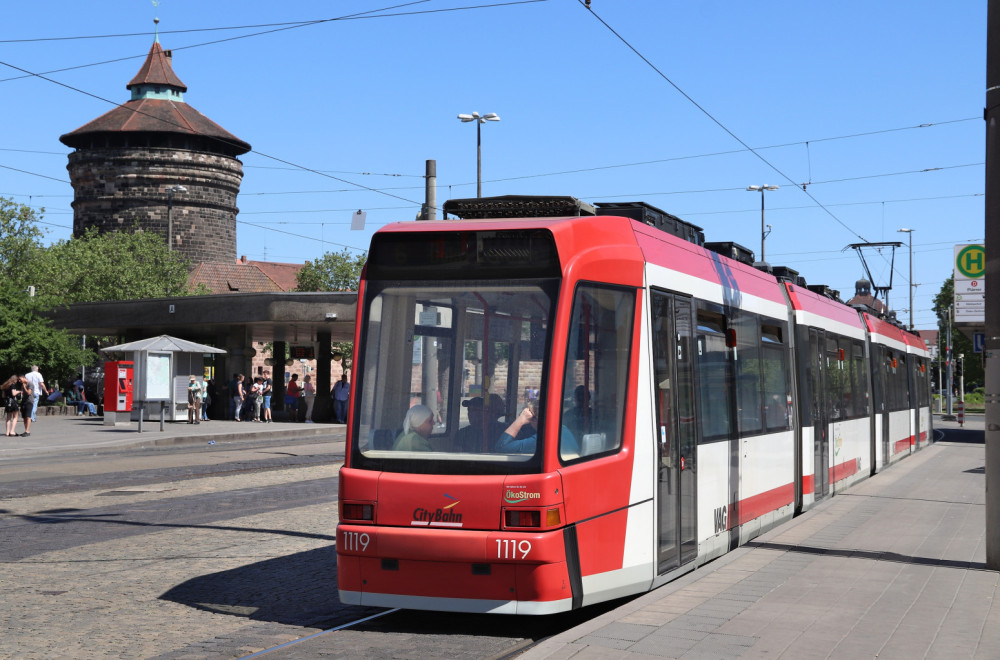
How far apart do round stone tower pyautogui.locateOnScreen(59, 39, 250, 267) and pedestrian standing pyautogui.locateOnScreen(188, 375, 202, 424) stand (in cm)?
5319

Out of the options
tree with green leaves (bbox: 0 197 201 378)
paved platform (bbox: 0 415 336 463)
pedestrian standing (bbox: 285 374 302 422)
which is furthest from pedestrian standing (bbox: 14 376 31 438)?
tree with green leaves (bbox: 0 197 201 378)

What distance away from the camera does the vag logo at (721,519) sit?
9.91 metres

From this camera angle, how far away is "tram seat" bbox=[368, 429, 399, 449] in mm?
7516

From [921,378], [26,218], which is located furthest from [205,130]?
[921,378]

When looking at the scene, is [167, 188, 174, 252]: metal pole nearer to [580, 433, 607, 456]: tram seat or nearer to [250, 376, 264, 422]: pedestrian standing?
[250, 376, 264, 422]: pedestrian standing

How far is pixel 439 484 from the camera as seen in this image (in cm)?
721

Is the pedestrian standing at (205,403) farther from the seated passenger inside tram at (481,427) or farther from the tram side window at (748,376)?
the seated passenger inside tram at (481,427)

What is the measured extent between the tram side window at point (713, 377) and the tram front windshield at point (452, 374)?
8.23ft

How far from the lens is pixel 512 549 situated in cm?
703

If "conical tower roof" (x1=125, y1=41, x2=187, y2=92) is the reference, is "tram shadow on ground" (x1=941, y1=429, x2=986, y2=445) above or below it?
below

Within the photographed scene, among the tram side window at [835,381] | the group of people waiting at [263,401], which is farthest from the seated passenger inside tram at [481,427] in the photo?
the group of people waiting at [263,401]

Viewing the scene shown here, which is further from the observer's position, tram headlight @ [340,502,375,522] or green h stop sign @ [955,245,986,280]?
green h stop sign @ [955,245,986,280]

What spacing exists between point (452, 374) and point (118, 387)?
2786cm

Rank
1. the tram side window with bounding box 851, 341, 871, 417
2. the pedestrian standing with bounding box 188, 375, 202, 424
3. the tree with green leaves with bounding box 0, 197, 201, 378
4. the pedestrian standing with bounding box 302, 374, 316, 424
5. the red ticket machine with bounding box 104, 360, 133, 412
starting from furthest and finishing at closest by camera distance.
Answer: the tree with green leaves with bounding box 0, 197, 201, 378 < the pedestrian standing with bounding box 302, 374, 316, 424 < the pedestrian standing with bounding box 188, 375, 202, 424 < the red ticket machine with bounding box 104, 360, 133, 412 < the tram side window with bounding box 851, 341, 871, 417
